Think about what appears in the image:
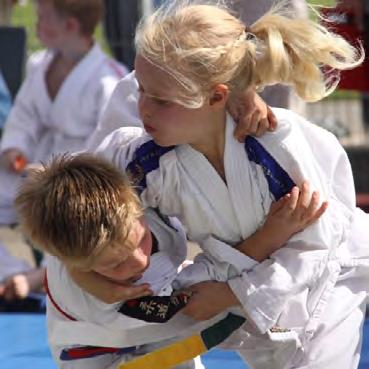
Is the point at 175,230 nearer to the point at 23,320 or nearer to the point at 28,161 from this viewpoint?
the point at 23,320

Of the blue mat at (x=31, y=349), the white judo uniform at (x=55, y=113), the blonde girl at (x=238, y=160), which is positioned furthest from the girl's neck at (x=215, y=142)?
the white judo uniform at (x=55, y=113)

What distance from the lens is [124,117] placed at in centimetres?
327

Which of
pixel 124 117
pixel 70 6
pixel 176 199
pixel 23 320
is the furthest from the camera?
pixel 70 6

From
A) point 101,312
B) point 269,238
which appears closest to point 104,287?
point 101,312

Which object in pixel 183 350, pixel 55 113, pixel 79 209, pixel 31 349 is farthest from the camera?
pixel 55 113

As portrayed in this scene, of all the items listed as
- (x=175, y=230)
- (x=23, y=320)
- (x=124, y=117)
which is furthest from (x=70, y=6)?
(x=175, y=230)

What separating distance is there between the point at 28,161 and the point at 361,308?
254cm

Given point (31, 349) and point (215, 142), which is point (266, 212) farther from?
point (31, 349)

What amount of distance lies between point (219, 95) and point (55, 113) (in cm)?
252

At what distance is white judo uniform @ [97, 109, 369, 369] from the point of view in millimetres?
2555

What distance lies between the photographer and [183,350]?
8.59 ft

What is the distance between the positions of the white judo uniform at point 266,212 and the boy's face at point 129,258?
5.0 inches

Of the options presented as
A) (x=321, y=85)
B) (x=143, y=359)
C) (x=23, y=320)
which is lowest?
(x=23, y=320)

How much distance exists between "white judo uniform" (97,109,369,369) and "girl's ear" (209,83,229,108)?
0.20 ft
